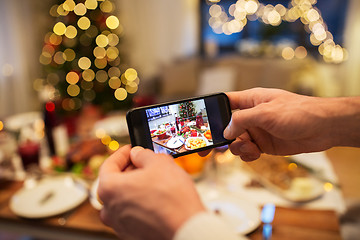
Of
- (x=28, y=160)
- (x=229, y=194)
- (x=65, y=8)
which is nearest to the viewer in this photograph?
(x=229, y=194)

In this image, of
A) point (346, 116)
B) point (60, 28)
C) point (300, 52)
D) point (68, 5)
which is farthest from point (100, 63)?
point (346, 116)

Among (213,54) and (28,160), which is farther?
(213,54)

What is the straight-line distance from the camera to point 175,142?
63 centimetres

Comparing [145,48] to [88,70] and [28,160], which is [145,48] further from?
[28,160]

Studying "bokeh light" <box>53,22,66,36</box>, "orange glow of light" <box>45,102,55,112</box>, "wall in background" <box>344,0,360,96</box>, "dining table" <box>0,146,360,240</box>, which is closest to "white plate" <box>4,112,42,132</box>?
"orange glow of light" <box>45,102,55,112</box>

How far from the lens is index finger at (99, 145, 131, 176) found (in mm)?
497

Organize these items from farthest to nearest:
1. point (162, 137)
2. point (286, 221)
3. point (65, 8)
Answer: point (65, 8), point (286, 221), point (162, 137)

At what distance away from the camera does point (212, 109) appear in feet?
2.20

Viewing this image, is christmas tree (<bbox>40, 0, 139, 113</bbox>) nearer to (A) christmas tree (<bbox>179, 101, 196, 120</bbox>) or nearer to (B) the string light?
(B) the string light

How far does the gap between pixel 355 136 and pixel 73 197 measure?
94cm

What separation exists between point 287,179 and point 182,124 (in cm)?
66

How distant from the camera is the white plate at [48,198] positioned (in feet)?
3.23

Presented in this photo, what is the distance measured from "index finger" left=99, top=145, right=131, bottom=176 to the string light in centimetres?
378

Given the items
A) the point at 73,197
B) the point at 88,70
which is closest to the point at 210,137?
the point at 73,197
